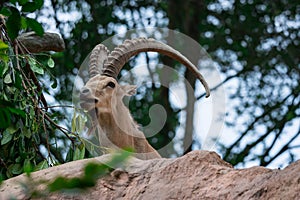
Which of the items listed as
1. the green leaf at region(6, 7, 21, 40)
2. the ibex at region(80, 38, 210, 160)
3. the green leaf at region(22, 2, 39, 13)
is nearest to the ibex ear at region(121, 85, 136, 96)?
the ibex at region(80, 38, 210, 160)

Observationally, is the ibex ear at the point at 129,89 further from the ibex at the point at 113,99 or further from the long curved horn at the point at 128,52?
the long curved horn at the point at 128,52

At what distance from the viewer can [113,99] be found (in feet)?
Result: 23.0

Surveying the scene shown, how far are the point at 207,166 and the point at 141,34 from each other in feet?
28.1

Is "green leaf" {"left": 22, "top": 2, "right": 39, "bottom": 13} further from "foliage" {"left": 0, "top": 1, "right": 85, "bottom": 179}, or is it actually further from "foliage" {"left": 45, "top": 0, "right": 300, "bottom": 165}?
"foliage" {"left": 45, "top": 0, "right": 300, "bottom": 165}

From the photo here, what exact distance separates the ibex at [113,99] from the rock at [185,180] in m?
2.64

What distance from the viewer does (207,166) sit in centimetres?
395

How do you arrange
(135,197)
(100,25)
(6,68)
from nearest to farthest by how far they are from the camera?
(135,197) → (6,68) → (100,25)

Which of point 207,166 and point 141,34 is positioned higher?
point 141,34

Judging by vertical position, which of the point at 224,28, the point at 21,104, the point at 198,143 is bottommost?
the point at 198,143

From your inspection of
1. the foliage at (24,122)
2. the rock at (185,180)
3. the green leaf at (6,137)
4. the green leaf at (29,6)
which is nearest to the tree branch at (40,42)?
the foliage at (24,122)

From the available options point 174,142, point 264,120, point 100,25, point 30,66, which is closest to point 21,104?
point 30,66

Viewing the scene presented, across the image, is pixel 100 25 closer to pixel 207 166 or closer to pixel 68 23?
pixel 68 23

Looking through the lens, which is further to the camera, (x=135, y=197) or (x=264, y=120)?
(x=264, y=120)

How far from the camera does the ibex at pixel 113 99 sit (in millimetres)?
6832
